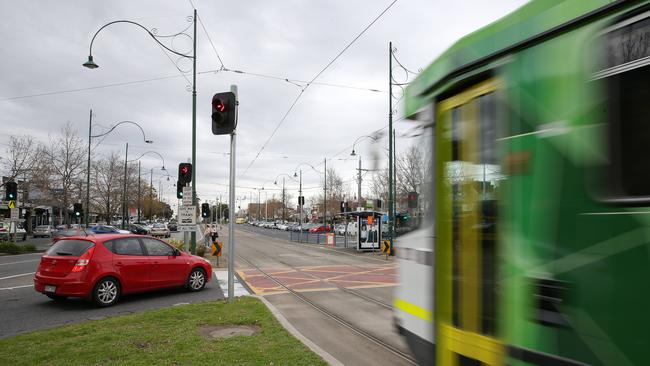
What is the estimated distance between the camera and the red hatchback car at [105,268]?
9.55 m

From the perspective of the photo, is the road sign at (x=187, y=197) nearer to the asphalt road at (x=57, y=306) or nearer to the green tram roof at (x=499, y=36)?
the asphalt road at (x=57, y=306)

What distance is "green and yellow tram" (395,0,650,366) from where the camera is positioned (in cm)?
229

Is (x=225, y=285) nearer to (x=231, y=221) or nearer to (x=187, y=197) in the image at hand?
(x=231, y=221)

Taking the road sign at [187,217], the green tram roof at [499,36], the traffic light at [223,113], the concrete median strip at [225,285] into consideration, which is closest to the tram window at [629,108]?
the green tram roof at [499,36]

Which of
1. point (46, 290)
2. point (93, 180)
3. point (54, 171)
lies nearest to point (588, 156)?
point (46, 290)

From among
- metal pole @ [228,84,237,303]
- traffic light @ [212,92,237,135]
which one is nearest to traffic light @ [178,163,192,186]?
metal pole @ [228,84,237,303]

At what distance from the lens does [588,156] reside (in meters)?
2.49

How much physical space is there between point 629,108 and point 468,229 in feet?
5.17

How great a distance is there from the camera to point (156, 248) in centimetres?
1124

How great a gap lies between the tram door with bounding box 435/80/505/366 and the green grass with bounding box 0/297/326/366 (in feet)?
6.82

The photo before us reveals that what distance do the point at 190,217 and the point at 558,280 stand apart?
1564 centimetres

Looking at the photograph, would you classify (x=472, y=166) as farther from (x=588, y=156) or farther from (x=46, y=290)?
(x=46, y=290)

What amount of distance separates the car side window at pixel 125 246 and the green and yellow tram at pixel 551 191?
839 centimetres

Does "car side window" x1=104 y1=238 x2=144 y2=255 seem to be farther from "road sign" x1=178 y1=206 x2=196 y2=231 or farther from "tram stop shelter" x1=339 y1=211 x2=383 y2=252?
"tram stop shelter" x1=339 y1=211 x2=383 y2=252
